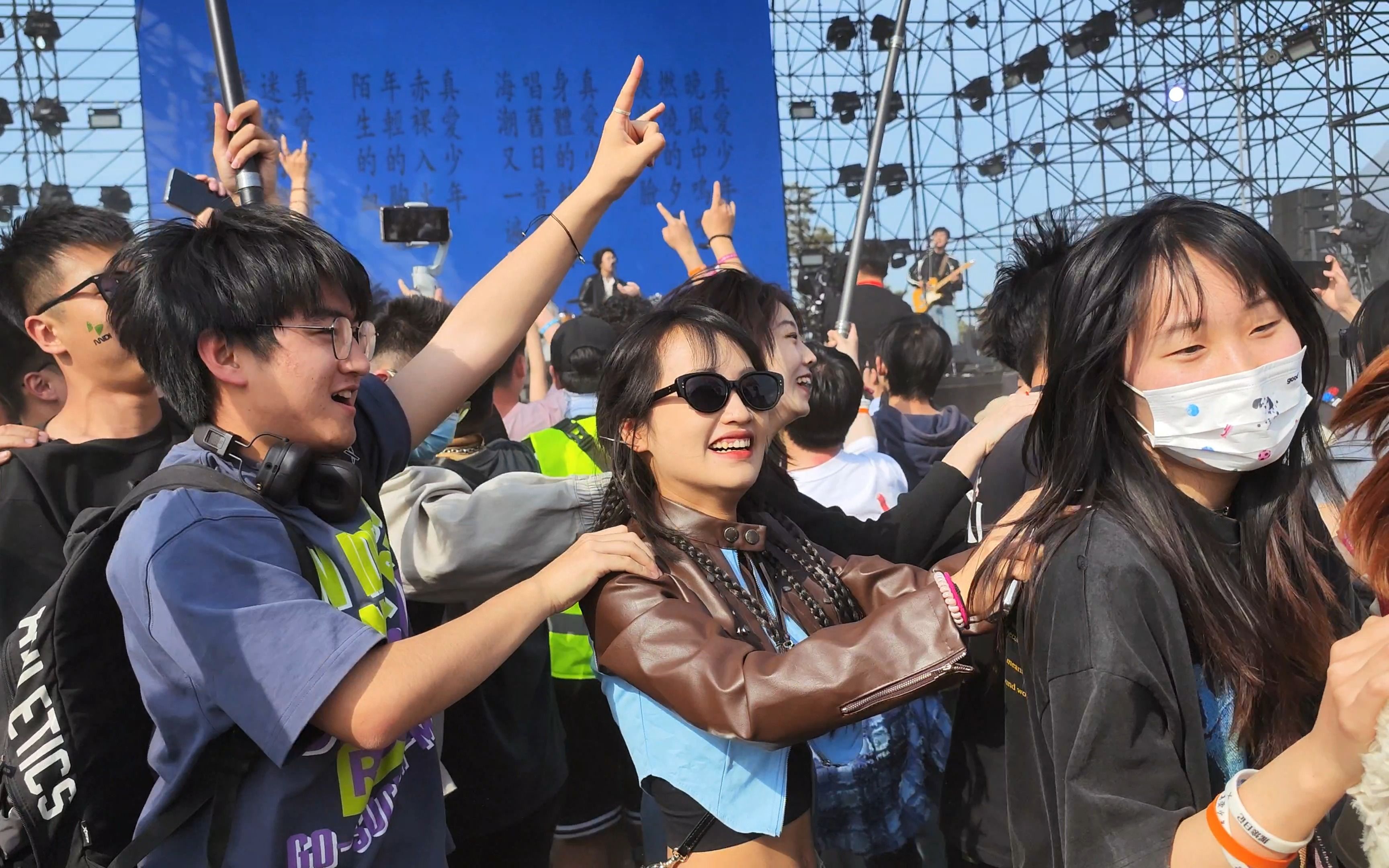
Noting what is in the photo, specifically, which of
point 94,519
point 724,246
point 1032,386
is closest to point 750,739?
point 94,519

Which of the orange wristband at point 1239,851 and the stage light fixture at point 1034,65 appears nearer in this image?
the orange wristband at point 1239,851

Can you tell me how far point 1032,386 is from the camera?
2.91m

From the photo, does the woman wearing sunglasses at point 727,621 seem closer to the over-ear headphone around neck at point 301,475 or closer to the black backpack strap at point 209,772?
the over-ear headphone around neck at point 301,475

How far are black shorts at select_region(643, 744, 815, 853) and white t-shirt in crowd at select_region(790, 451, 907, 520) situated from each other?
1577 millimetres

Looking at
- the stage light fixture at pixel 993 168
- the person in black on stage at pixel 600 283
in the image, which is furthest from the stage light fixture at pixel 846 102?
the person in black on stage at pixel 600 283

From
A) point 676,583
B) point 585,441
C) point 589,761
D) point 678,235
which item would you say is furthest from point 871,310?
point 676,583

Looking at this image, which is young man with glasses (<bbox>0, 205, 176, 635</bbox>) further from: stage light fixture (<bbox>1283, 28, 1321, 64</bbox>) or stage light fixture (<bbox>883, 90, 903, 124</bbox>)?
stage light fixture (<bbox>1283, 28, 1321, 64</bbox>)

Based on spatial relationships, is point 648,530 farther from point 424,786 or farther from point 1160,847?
point 1160,847

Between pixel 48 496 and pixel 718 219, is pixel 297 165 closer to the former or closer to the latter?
pixel 48 496

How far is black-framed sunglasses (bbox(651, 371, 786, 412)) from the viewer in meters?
2.01

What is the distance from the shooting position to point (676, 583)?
183 cm

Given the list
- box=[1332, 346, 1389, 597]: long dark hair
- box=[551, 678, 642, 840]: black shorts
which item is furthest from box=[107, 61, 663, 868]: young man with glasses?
box=[551, 678, 642, 840]: black shorts

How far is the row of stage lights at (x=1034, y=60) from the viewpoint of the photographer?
16734 mm

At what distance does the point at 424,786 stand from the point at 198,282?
0.89m
